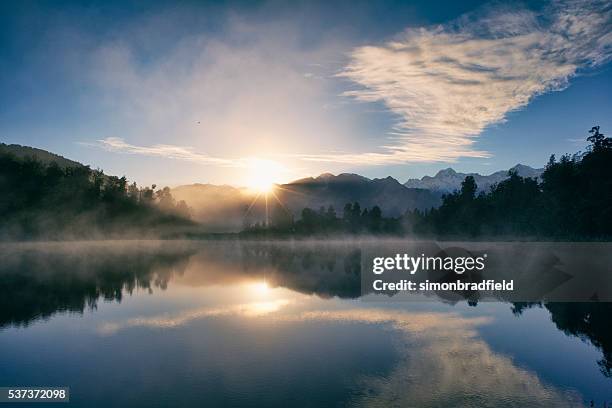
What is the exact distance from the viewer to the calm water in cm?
2356

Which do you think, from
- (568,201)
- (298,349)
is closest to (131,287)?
(298,349)

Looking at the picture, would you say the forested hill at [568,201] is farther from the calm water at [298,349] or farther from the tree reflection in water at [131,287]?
the calm water at [298,349]

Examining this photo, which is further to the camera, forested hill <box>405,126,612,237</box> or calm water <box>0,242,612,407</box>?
forested hill <box>405,126,612,237</box>

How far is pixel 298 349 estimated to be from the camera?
3148 cm

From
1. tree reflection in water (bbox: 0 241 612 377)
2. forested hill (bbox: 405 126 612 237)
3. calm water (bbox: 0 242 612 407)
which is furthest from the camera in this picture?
forested hill (bbox: 405 126 612 237)

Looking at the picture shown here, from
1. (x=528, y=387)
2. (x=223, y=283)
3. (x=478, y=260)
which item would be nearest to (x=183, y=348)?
(x=528, y=387)

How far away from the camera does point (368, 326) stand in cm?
3969

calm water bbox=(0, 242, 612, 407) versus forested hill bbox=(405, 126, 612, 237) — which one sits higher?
forested hill bbox=(405, 126, 612, 237)

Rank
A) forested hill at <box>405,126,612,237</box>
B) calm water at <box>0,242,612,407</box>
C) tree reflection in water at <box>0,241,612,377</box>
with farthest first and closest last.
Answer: forested hill at <box>405,126,612,237</box>
tree reflection in water at <box>0,241,612,377</box>
calm water at <box>0,242,612,407</box>

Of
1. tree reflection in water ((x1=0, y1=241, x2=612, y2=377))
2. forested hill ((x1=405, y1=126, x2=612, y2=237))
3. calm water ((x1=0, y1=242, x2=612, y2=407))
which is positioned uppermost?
forested hill ((x1=405, y1=126, x2=612, y2=237))

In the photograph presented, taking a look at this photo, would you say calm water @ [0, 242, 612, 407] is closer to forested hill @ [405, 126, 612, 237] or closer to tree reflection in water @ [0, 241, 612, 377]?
tree reflection in water @ [0, 241, 612, 377]

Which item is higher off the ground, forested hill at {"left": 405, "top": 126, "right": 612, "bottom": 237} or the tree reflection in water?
forested hill at {"left": 405, "top": 126, "right": 612, "bottom": 237}

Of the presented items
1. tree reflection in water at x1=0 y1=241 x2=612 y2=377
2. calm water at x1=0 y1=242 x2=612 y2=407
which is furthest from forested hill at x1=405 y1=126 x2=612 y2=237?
calm water at x1=0 y1=242 x2=612 y2=407

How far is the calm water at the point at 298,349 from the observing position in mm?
23562
